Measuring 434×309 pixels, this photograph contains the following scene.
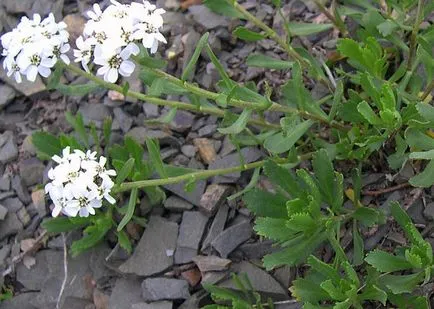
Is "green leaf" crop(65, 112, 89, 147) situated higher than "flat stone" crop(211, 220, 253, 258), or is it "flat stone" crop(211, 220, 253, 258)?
"green leaf" crop(65, 112, 89, 147)

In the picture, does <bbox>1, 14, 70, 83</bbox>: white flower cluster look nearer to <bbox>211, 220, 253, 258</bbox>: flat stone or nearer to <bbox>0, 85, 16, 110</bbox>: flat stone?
<bbox>211, 220, 253, 258</bbox>: flat stone

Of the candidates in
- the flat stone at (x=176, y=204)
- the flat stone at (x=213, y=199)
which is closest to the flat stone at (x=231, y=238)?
the flat stone at (x=213, y=199)

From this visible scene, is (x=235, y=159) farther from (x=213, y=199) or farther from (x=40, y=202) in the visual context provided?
(x=40, y=202)

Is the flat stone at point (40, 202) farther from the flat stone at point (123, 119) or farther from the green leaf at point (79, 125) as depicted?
the flat stone at point (123, 119)

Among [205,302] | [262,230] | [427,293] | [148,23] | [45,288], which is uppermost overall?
[148,23]

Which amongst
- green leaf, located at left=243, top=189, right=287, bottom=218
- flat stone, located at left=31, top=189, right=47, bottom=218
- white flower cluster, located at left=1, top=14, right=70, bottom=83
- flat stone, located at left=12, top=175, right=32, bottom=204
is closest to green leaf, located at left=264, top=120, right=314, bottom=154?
green leaf, located at left=243, top=189, right=287, bottom=218

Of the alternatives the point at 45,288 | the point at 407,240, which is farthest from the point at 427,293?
the point at 45,288

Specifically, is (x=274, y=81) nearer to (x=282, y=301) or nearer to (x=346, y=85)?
(x=346, y=85)
